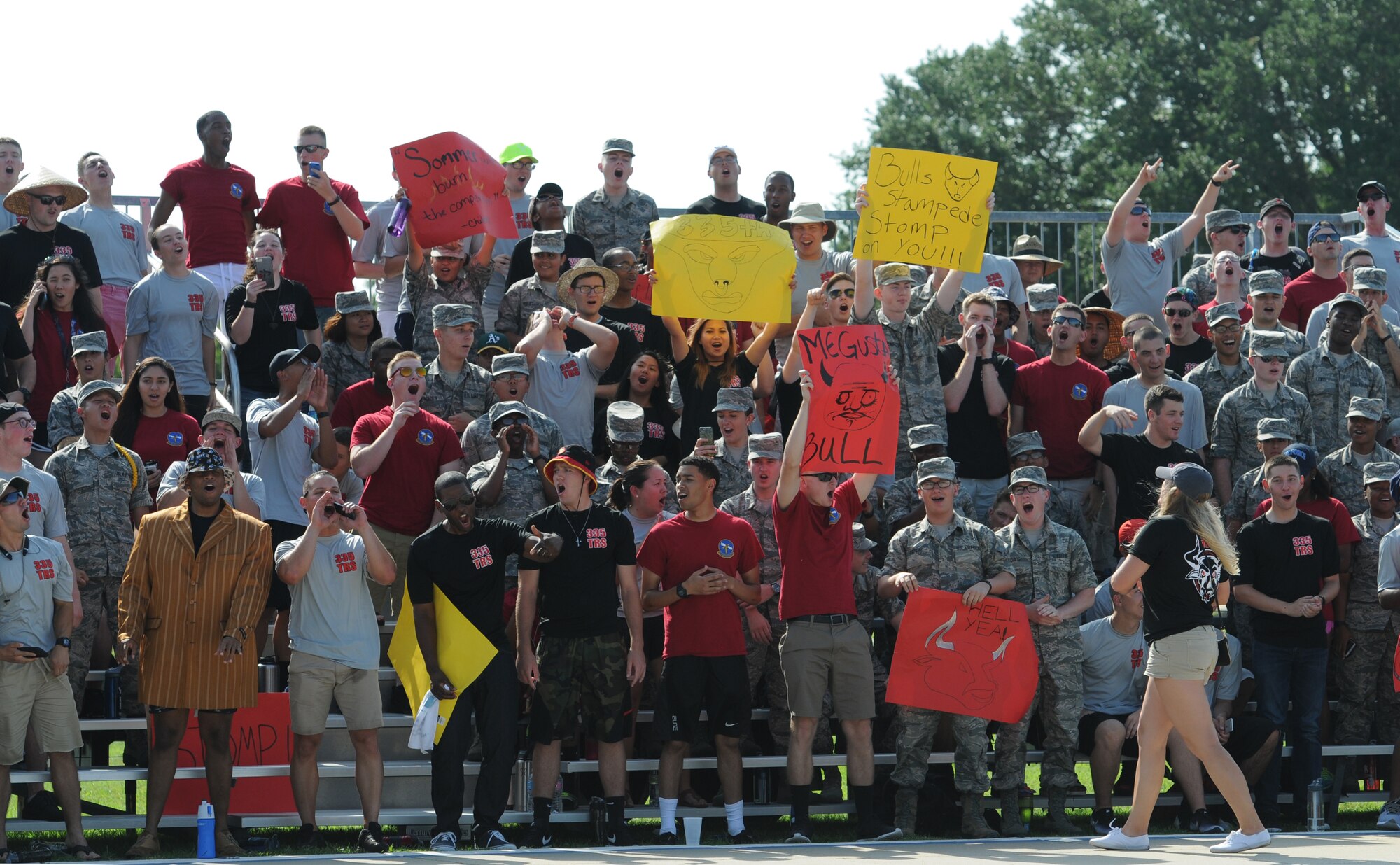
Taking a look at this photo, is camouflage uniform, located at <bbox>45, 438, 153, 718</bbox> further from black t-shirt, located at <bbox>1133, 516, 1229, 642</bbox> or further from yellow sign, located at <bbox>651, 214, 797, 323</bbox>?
black t-shirt, located at <bbox>1133, 516, 1229, 642</bbox>

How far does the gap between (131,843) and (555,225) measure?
6571 mm

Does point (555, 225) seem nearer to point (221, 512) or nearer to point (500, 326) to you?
point (500, 326)

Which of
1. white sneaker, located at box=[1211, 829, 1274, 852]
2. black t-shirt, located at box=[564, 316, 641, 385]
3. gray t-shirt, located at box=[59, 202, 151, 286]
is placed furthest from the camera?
gray t-shirt, located at box=[59, 202, 151, 286]

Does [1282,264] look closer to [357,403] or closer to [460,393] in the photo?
[460,393]

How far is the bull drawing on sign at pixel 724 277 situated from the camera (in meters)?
12.8

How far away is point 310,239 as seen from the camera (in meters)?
14.9

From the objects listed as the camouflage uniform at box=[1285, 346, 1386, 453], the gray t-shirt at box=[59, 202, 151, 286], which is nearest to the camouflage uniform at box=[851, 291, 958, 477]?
the camouflage uniform at box=[1285, 346, 1386, 453]

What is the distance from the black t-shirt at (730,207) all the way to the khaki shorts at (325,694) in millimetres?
6175

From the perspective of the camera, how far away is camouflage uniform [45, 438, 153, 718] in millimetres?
11078

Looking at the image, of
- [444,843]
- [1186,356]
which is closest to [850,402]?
[444,843]

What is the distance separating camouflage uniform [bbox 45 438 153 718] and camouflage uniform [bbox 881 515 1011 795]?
15.5 ft

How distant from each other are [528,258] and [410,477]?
11.1ft

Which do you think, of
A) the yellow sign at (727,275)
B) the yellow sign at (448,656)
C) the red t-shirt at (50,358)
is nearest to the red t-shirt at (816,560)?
the yellow sign at (448,656)

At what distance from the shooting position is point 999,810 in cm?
1145
